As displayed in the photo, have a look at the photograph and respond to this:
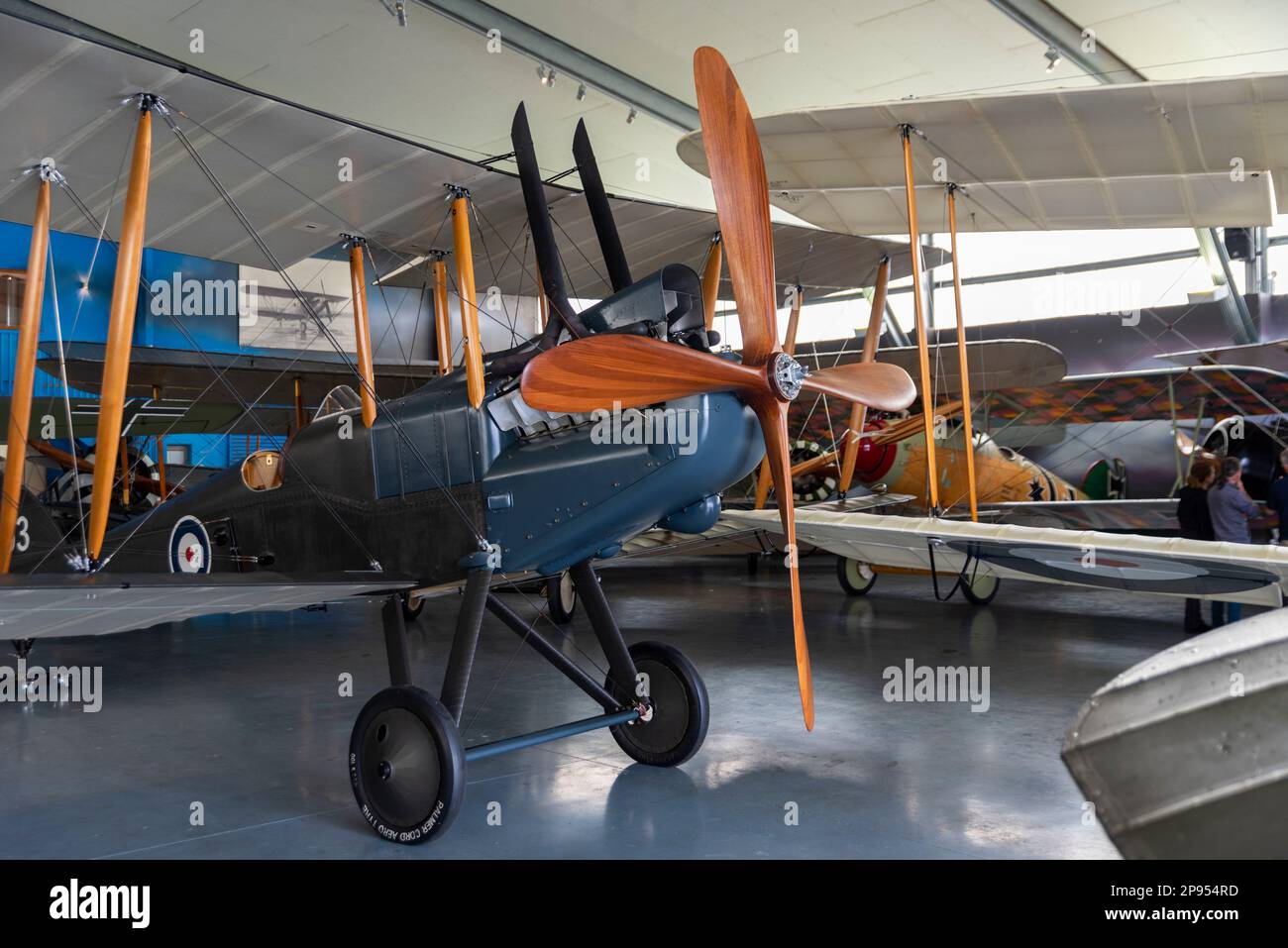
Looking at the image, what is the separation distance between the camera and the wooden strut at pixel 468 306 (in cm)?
411

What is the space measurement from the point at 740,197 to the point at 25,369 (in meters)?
3.46

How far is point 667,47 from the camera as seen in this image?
39.0 feet

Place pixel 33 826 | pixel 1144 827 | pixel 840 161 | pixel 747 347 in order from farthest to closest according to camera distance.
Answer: pixel 840 161 → pixel 33 826 → pixel 747 347 → pixel 1144 827

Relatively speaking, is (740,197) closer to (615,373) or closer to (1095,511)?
(615,373)

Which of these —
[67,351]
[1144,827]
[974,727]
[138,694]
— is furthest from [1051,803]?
[67,351]

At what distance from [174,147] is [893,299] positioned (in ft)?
53.5

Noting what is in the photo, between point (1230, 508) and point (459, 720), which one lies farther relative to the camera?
point (1230, 508)

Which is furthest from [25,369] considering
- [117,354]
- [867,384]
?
[867,384]

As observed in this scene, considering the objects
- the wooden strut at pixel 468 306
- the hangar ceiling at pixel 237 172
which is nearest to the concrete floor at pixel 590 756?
the wooden strut at pixel 468 306

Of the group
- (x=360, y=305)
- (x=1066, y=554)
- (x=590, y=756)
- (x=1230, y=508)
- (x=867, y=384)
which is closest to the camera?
(x=867, y=384)

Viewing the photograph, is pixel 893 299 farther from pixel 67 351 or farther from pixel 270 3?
pixel 67 351

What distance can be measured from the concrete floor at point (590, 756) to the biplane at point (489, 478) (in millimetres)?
331

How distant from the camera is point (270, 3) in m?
10.3

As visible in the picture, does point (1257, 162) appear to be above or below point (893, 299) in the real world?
below
